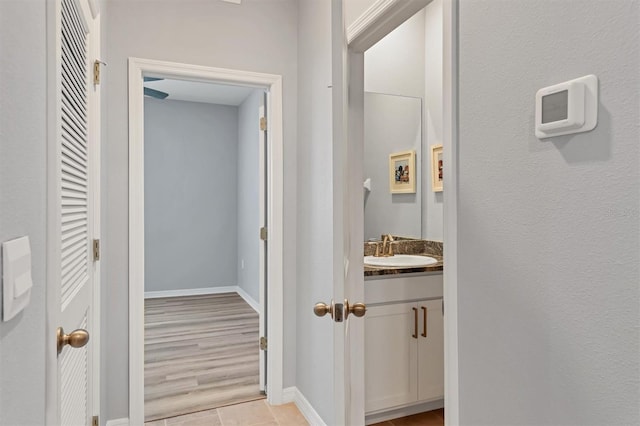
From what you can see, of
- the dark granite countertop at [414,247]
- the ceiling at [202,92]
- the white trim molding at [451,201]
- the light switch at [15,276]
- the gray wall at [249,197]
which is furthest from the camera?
the gray wall at [249,197]

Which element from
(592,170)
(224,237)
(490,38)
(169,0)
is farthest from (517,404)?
(224,237)

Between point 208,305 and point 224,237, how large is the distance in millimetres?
1036

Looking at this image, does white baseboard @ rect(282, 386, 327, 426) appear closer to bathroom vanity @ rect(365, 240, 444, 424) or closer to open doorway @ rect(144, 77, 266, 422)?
bathroom vanity @ rect(365, 240, 444, 424)

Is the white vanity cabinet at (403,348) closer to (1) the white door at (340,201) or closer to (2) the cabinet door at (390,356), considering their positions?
(2) the cabinet door at (390,356)

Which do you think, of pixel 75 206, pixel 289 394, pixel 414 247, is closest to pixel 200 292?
pixel 289 394

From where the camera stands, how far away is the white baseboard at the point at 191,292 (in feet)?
18.3

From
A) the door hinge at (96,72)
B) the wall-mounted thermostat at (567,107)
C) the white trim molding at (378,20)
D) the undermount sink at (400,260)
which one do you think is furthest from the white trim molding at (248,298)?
the wall-mounted thermostat at (567,107)

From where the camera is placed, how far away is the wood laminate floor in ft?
8.94

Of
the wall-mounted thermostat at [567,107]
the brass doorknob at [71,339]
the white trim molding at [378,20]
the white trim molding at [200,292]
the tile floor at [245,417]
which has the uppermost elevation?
the white trim molding at [378,20]

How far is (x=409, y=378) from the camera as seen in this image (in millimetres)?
2297

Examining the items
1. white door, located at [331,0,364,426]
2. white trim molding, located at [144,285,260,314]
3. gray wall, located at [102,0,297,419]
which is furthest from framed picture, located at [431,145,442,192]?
white trim molding, located at [144,285,260,314]

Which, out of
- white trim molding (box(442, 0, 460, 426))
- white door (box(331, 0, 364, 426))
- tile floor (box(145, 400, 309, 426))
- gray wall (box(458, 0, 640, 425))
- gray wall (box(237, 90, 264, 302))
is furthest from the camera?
gray wall (box(237, 90, 264, 302))

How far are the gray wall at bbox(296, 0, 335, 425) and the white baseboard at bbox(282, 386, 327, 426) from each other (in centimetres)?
3

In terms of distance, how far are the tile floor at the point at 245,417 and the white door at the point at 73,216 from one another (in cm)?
79
